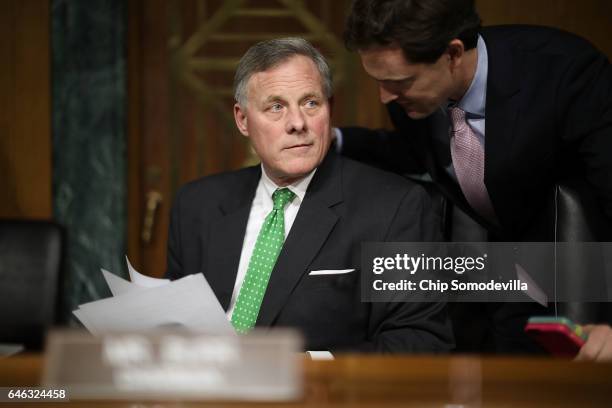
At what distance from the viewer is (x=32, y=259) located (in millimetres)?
2047

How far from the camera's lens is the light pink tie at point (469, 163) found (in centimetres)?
170

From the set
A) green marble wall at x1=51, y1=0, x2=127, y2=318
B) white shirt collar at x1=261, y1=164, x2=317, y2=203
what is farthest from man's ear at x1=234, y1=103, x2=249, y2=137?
green marble wall at x1=51, y1=0, x2=127, y2=318

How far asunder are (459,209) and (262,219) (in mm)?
515

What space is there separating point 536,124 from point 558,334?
29.4 inches

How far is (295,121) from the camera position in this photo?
1.57 metres

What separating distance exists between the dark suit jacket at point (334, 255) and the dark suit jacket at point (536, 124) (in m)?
0.19

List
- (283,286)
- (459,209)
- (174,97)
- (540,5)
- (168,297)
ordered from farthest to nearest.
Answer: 1. (174,97)
2. (540,5)
3. (459,209)
4. (283,286)
5. (168,297)

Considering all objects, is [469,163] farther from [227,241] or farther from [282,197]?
[227,241]

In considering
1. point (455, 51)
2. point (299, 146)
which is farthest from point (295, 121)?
point (455, 51)

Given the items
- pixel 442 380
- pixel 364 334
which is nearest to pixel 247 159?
pixel 364 334

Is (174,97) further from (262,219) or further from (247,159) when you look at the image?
(262,219)

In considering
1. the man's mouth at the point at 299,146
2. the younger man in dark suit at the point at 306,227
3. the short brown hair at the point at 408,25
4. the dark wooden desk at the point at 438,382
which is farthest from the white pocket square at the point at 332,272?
the dark wooden desk at the point at 438,382

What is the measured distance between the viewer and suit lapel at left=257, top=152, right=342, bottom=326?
1.52 meters

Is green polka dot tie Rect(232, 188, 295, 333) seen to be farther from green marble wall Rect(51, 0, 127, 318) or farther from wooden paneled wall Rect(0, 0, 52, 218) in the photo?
wooden paneled wall Rect(0, 0, 52, 218)
